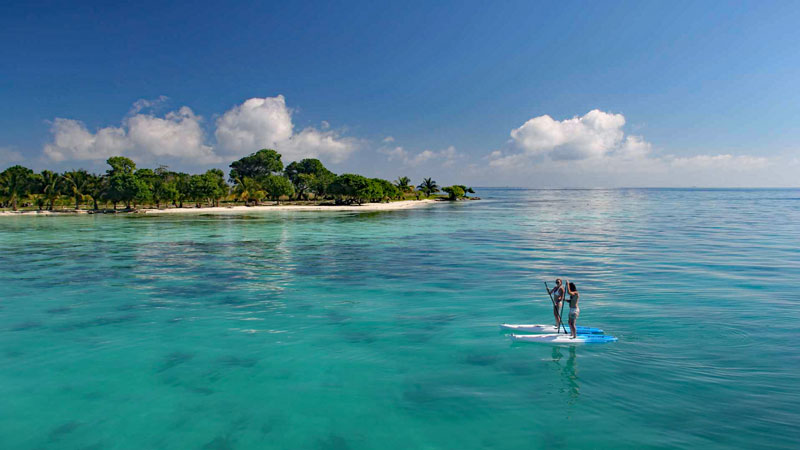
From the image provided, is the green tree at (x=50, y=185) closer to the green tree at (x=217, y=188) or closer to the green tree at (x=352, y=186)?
the green tree at (x=217, y=188)

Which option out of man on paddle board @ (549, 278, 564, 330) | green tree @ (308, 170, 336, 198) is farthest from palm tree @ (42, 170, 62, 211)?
man on paddle board @ (549, 278, 564, 330)

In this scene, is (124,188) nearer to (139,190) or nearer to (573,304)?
(139,190)

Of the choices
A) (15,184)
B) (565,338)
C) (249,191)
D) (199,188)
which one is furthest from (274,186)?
(565,338)

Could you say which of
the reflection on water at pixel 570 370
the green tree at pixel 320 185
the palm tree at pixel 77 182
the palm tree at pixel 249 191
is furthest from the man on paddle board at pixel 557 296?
the green tree at pixel 320 185

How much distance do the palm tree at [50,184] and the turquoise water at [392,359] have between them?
105332 millimetres

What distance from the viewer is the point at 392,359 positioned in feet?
58.2

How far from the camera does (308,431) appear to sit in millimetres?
12859

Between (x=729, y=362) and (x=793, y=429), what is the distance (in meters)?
4.60

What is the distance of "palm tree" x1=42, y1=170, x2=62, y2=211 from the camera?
119 meters

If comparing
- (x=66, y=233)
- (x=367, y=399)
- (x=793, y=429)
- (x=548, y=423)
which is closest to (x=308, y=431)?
(x=367, y=399)

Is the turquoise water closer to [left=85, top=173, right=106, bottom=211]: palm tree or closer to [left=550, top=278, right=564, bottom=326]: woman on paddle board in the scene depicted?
[left=550, top=278, right=564, bottom=326]: woman on paddle board

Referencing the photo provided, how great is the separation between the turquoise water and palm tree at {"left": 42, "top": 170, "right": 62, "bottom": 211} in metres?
105

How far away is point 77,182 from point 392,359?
13988 cm

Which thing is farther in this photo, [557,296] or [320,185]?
[320,185]
